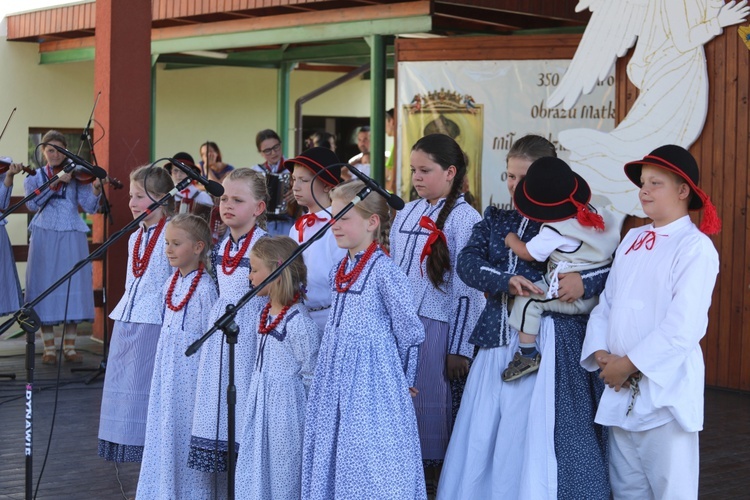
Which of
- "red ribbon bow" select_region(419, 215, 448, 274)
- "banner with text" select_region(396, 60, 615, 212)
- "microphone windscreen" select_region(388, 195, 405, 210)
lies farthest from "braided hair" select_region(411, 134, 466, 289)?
"banner with text" select_region(396, 60, 615, 212)

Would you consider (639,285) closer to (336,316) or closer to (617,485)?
(617,485)

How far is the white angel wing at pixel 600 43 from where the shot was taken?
745 centimetres

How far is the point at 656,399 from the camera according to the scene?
3531 mm

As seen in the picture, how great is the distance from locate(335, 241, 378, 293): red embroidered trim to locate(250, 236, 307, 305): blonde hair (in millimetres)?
247

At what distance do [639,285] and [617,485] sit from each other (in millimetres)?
753

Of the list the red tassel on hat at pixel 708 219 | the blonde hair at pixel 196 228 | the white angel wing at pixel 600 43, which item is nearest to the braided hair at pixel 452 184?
the blonde hair at pixel 196 228

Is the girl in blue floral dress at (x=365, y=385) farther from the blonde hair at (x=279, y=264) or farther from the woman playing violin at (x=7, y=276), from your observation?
the woman playing violin at (x=7, y=276)

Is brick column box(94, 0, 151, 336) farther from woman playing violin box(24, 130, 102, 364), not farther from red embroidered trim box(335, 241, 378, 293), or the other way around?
red embroidered trim box(335, 241, 378, 293)

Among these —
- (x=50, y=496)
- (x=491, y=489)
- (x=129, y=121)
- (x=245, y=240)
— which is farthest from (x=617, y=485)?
(x=129, y=121)

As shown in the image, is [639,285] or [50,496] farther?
[50,496]

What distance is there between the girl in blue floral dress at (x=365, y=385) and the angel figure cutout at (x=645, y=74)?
3825 mm

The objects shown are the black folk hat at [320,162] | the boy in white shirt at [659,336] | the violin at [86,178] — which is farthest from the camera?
the violin at [86,178]

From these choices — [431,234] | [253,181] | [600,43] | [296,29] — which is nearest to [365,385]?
[431,234]

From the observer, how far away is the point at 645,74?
7.39 m
